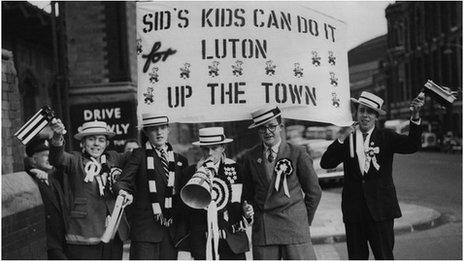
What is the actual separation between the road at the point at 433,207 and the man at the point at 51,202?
3828 millimetres

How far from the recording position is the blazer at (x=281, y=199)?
5184 millimetres

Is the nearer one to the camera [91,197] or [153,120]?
[153,120]

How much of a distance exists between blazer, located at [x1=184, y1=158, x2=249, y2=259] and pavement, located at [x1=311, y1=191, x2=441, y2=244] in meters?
4.35

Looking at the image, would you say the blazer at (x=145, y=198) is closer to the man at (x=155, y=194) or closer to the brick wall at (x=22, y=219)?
the man at (x=155, y=194)

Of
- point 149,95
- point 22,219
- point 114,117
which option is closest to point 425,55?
point 114,117

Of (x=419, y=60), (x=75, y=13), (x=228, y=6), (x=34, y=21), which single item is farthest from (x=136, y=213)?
Answer: (x=419, y=60)

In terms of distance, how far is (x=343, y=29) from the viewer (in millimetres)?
5984

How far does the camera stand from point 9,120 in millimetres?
5781

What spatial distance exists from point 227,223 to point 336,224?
5541 mm

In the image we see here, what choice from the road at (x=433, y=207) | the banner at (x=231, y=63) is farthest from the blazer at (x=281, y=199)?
the road at (x=433, y=207)

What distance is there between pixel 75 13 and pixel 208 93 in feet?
34.1

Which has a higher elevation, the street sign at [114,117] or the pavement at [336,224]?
the street sign at [114,117]

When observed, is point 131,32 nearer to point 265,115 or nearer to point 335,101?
point 335,101

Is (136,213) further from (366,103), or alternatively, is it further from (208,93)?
(366,103)
